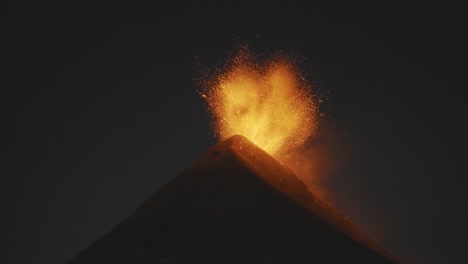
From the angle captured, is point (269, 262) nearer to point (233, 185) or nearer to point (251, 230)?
point (251, 230)

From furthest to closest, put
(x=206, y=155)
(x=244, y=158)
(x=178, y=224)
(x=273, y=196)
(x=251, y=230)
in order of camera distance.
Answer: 1. (x=206, y=155)
2. (x=244, y=158)
3. (x=273, y=196)
4. (x=178, y=224)
5. (x=251, y=230)

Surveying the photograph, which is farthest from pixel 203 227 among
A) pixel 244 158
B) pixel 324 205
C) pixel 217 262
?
pixel 324 205

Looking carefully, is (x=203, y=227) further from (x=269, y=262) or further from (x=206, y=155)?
(x=206, y=155)

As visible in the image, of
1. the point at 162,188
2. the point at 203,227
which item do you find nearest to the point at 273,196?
the point at 203,227

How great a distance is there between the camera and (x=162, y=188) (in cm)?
3691

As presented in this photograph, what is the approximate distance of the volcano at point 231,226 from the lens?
2544 cm

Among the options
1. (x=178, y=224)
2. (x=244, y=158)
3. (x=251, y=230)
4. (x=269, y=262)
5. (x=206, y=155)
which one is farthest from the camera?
(x=206, y=155)

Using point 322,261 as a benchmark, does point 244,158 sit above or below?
above

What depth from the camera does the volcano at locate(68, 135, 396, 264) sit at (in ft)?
83.5

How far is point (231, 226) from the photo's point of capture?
90.7ft

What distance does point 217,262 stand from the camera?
24.3 m

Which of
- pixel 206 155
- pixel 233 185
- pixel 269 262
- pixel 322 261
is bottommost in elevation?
pixel 269 262

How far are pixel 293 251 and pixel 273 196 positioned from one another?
249 inches

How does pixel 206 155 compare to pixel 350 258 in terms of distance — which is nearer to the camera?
pixel 350 258
